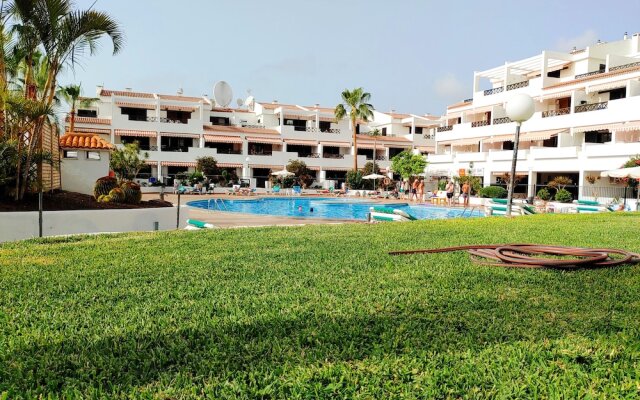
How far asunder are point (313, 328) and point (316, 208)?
98.9 ft

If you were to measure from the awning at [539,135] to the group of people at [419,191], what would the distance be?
6390 mm

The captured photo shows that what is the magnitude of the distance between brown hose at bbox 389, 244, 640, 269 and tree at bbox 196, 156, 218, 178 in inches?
1750

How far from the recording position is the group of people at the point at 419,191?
35438 millimetres

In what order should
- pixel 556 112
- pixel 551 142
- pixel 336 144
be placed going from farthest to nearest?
pixel 336 144 → pixel 551 142 → pixel 556 112

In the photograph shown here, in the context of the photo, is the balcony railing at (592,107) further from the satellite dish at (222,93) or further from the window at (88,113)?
the window at (88,113)

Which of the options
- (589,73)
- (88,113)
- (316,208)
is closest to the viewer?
(316,208)

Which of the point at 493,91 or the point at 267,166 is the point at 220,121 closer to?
the point at 267,166

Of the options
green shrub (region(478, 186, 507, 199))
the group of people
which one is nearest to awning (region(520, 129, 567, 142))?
the group of people

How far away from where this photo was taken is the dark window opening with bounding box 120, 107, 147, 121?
50.7 meters

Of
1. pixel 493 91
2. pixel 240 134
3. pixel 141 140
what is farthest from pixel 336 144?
pixel 141 140

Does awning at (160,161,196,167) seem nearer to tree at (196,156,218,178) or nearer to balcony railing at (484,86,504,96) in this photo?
tree at (196,156,218,178)

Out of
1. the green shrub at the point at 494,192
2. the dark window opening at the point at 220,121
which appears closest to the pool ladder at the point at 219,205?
the green shrub at the point at 494,192

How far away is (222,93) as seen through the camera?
49.2m

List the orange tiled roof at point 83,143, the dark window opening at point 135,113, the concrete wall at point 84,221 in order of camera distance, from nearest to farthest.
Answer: the concrete wall at point 84,221 → the orange tiled roof at point 83,143 → the dark window opening at point 135,113
